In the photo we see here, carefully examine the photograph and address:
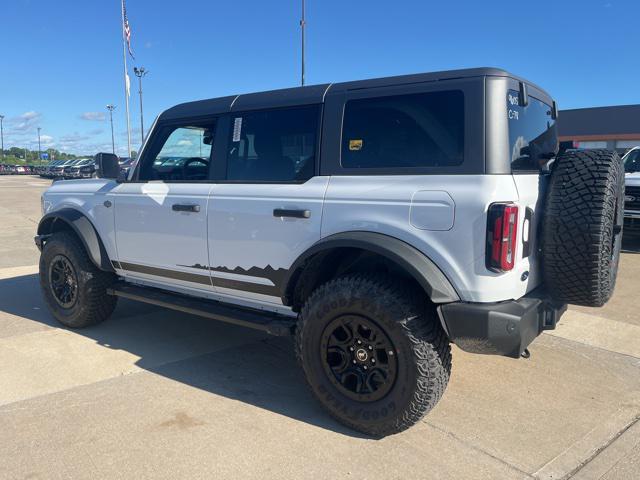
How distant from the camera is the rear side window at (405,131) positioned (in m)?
2.81

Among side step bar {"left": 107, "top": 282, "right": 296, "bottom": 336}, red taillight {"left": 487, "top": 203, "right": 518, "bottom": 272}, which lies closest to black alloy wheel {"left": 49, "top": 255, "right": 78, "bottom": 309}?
side step bar {"left": 107, "top": 282, "right": 296, "bottom": 336}

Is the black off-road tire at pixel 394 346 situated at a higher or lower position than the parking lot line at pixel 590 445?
higher

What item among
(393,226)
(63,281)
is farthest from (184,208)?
(63,281)

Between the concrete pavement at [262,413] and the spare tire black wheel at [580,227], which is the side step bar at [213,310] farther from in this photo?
the spare tire black wheel at [580,227]

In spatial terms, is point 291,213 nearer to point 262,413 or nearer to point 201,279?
point 201,279

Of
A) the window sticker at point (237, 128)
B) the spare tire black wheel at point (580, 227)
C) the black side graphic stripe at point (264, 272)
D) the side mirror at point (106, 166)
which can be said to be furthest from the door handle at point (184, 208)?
the spare tire black wheel at point (580, 227)

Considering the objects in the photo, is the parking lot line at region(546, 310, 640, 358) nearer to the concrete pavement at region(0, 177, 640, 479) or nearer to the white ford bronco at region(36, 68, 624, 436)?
the concrete pavement at region(0, 177, 640, 479)

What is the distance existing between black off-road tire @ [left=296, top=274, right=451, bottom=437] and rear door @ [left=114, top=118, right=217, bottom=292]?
1171mm

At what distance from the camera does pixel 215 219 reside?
370 centimetres

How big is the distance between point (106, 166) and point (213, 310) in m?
1.66

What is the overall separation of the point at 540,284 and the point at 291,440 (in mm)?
1706

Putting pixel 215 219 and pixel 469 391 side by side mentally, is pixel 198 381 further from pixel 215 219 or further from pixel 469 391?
pixel 469 391

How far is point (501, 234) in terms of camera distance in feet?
8.51

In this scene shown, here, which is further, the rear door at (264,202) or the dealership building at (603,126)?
the dealership building at (603,126)
